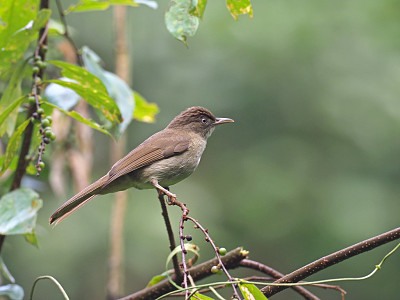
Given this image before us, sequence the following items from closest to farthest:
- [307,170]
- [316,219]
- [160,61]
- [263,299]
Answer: [263,299] → [316,219] → [307,170] → [160,61]

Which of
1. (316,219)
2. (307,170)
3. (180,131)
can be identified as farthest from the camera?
(307,170)

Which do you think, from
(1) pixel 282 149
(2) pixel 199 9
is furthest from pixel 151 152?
(1) pixel 282 149

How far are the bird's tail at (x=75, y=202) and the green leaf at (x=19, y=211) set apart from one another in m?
0.12

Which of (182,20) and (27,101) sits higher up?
(182,20)

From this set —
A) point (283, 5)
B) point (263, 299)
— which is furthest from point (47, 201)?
point (263, 299)

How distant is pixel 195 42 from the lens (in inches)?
310

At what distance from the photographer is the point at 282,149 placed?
7.52 metres

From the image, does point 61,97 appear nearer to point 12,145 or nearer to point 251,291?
point 12,145

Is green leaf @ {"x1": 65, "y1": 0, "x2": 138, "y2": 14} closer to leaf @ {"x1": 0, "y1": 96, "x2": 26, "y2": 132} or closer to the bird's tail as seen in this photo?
leaf @ {"x1": 0, "y1": 96, "x2": 26, "y2": 132}

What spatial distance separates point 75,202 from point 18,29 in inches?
36.6

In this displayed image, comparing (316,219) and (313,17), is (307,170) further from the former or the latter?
(313,17)

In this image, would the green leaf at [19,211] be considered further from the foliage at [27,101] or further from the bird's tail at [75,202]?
the bird's tail at [75,202]

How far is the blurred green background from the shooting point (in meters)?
7.04

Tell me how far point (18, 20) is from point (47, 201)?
5.46 metres
